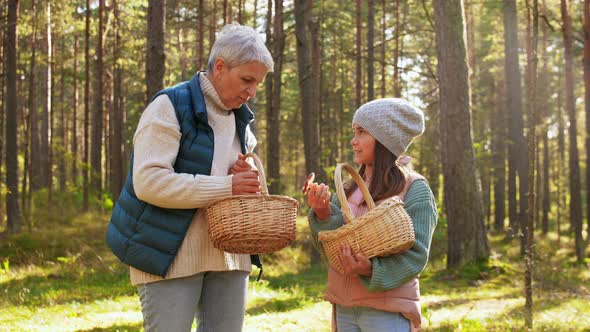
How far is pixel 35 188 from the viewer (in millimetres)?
26484

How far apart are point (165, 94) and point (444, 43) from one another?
9321 millimetres

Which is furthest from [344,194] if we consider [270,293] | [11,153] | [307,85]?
[11,153]

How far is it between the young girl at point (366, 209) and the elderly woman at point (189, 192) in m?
0.46

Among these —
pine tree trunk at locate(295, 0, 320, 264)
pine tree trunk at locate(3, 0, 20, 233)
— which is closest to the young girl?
pine tree trunk at locate(295, 0, 320, 264)

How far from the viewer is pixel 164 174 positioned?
2.81 metres

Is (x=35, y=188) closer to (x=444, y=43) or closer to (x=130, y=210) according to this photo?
(x=444, y=43)

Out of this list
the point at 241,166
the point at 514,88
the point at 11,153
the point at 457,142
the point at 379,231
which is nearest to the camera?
the point at 379,231

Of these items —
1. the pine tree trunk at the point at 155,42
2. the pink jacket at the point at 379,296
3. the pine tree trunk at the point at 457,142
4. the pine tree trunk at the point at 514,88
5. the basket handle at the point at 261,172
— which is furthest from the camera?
the pine tree trunk at the point at 514,88

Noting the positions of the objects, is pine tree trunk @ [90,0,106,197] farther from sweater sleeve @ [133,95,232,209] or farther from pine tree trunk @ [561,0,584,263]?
sweater sleeve @ [133,95,232,209]

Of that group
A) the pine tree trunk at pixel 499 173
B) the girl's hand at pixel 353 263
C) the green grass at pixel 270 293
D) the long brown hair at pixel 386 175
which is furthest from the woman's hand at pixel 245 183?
the pine tree trunk at pixel 499 173

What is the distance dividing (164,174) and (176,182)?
62 millimetres

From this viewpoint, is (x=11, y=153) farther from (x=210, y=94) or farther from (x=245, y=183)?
(x=245, y=183)

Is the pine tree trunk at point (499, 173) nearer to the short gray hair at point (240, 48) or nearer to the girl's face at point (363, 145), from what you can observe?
the girl's face at point (363, 145)

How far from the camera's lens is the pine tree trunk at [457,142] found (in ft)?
37.7
